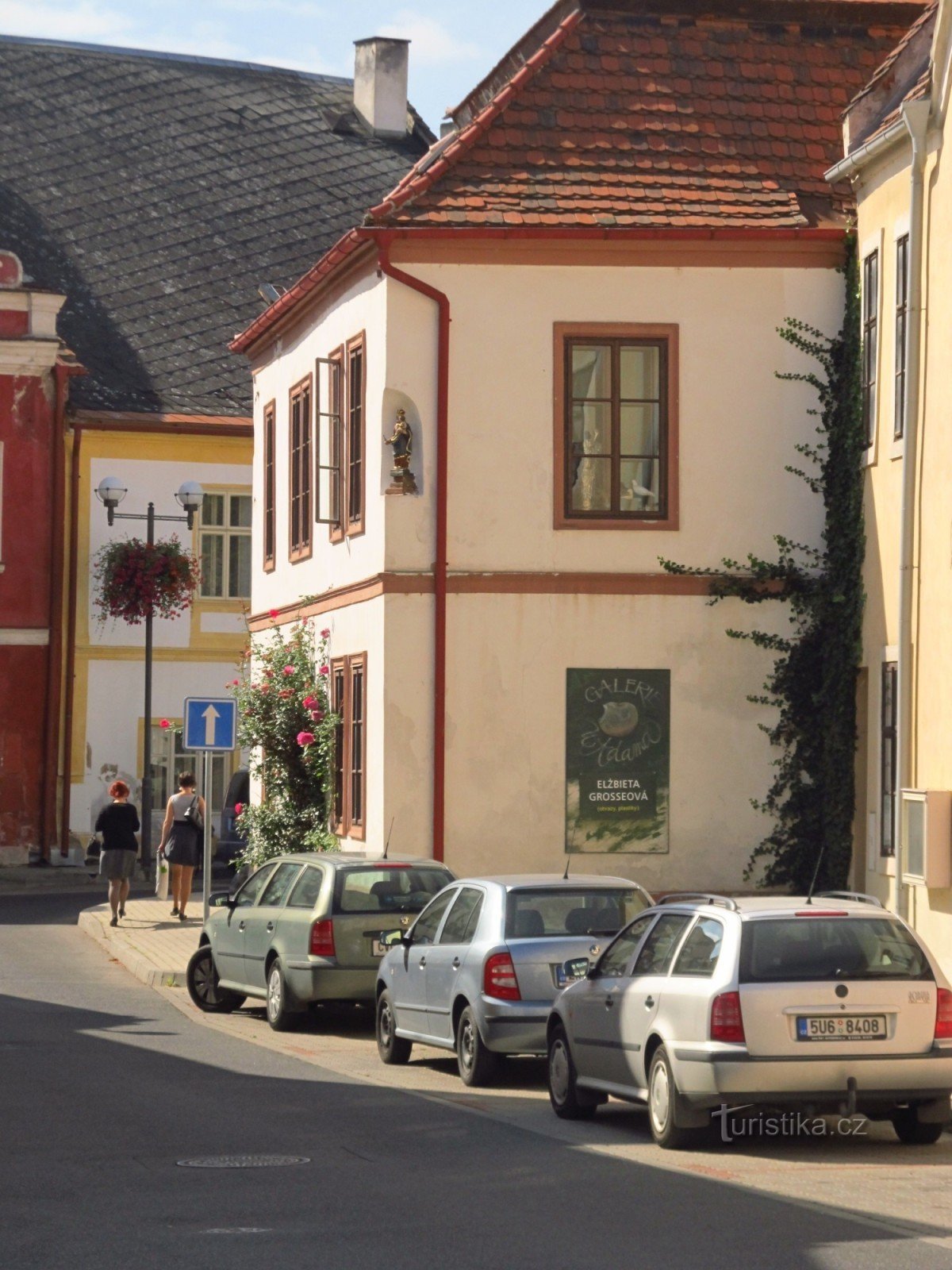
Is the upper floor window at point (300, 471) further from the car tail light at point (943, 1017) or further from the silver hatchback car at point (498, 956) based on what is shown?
the car tail light at point (943, 1017)

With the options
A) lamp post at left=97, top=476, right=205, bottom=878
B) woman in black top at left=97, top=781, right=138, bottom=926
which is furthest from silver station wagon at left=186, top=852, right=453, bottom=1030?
lamp post at left=97, top=476, right=205, bottom=878

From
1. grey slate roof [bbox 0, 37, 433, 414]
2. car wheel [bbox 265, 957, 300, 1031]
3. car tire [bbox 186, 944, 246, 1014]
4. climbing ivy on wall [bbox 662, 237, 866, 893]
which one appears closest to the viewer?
car wheel [bbox 265, 957, 300, 1031]

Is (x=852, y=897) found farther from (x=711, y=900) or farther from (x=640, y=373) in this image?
(x=640, y=373)

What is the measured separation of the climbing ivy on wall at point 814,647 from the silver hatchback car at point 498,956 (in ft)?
24.5

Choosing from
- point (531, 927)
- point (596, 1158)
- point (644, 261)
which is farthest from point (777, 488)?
point (596, 1158)

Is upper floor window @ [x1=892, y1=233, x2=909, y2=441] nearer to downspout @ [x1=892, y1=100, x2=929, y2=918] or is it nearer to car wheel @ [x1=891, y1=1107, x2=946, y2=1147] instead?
downspout @ [x1=892, y1=100, x2=929, y2=918]

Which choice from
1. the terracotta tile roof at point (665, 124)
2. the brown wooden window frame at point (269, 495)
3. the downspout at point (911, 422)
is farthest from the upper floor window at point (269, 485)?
the downspout at point (911, 422)

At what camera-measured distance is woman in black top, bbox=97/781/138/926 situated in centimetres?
2820

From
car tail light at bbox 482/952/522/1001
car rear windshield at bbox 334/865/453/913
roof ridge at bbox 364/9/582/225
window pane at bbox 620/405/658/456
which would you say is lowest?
car tail light at bbox 482/952/522/1001

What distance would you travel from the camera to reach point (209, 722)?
84.2 ft

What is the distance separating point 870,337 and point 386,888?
309 inches

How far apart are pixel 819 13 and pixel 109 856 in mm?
13027

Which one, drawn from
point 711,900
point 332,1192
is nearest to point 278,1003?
point 711,900

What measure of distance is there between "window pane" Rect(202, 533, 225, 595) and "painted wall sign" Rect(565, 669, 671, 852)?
20140 mm
